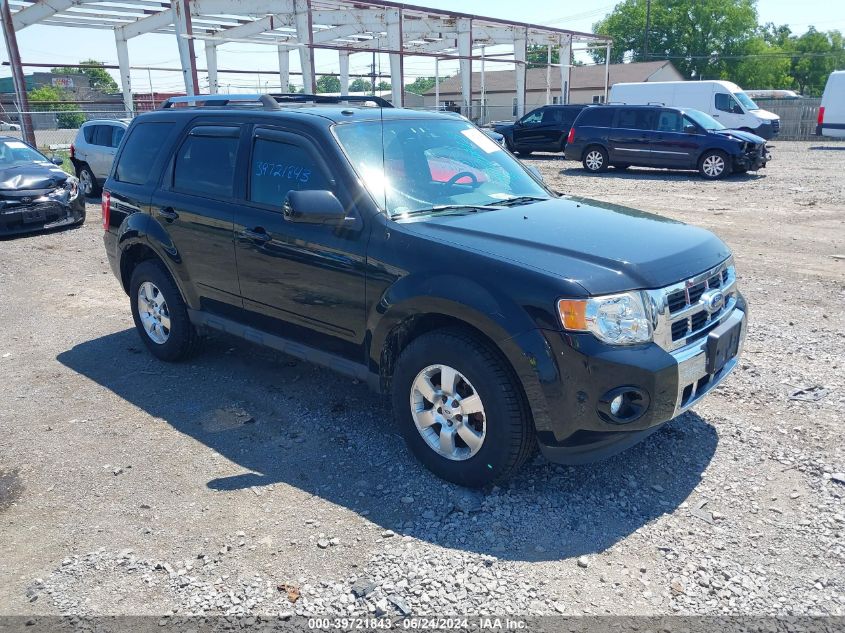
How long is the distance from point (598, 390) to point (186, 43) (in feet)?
71.6

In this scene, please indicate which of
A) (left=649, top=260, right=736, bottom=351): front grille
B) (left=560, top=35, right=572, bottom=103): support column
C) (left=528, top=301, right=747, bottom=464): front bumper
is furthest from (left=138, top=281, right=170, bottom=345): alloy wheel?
(left=560, top=35, right=572, bottom=103): support column

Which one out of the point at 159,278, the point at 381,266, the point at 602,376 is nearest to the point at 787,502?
the point at 602,376

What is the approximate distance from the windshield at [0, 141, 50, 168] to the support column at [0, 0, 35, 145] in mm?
9415

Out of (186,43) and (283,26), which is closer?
(186,43)

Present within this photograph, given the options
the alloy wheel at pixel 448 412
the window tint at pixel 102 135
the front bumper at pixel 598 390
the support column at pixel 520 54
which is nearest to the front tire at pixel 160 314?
the alloy wheel at pixel 448 412

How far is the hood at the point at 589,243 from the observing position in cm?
325

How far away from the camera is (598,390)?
10.3ft

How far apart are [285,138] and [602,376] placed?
2.51 metres

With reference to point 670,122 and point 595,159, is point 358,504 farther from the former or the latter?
point 595,159

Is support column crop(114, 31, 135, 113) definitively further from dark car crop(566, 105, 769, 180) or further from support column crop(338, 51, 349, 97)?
dark car crop(566, 105, 769, 180)

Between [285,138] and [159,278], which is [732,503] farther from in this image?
[159,278]

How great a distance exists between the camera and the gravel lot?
2926 mm

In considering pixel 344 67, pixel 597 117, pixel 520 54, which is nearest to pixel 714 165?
pixel 597 117

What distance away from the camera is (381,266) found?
3744 millimetres
